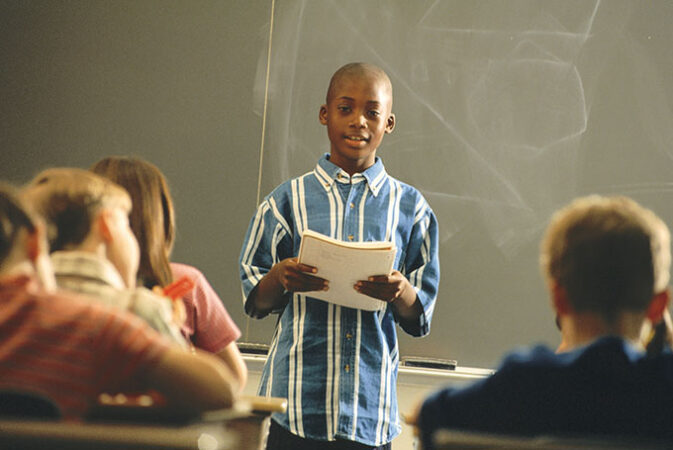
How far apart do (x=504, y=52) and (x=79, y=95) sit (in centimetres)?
179

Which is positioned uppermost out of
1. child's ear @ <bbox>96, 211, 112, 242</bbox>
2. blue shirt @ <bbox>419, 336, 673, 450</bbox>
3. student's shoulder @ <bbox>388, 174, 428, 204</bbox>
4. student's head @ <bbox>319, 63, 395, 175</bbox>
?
student's head @ <bbox>319, 63, 395, 175</bbox>

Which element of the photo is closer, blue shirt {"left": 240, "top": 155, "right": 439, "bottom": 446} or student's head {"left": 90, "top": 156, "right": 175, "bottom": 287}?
student's head {"left": 90, "top": 156, "right": 175, "bottom": 287}

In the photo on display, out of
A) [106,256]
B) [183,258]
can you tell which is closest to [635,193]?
[183,258]

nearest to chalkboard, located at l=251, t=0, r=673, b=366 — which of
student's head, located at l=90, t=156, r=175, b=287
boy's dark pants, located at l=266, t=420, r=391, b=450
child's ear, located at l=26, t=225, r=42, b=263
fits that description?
boy's dark pants, located at l=266, t=420, r=391, b=450

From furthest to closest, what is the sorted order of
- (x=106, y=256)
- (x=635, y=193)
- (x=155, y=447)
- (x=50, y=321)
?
1. (x=635, y=193)
2. (x=106, y=256)
3. (x=50, y=321)
4. (x=155, y=447)

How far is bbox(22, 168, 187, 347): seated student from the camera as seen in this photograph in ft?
4.30

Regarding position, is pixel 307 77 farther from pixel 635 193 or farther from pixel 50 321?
pixel 50 321

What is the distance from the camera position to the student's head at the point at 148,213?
192 centimetres

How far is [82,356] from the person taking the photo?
1147mm

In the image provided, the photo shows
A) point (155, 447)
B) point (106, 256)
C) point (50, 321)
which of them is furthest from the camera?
point (106, 256)

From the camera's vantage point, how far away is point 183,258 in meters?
3.28

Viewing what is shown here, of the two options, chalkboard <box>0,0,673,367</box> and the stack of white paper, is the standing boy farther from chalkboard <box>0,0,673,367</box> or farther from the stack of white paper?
chalkboard <box>0,0,673,367</box>

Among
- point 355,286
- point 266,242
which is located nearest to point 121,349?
point 355,286

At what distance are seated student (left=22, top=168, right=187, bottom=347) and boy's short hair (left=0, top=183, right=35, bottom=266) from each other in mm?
107
